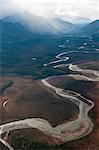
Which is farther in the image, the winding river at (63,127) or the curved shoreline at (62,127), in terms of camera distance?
the curved shoreline at (62,127)

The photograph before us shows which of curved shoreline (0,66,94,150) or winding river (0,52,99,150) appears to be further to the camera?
curved shoreline (0,66,94,150)

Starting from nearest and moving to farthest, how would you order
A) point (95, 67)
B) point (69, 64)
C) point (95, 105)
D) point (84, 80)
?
point (95, 105) < point (84, 80) < point (95, 67) < point (69, 64)

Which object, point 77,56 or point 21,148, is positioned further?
point 77,56

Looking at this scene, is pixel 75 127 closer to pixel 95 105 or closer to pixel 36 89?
pixel 95 105

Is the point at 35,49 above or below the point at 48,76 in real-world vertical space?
below

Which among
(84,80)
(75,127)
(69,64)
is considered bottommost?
(69,64)

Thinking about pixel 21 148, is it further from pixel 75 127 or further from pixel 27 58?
pixel 27 58

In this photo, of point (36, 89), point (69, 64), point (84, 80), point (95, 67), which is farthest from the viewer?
point (69, 64)

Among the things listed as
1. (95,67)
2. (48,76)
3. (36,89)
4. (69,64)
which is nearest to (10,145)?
(36,89)

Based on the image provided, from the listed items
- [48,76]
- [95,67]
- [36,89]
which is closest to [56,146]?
[36,89]
